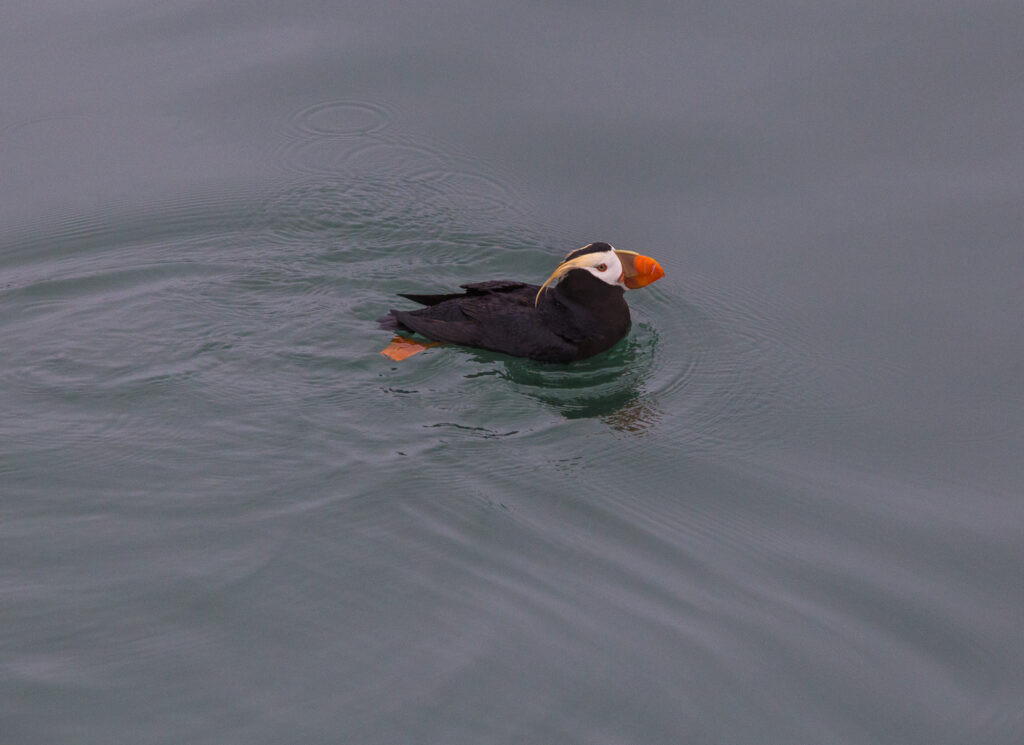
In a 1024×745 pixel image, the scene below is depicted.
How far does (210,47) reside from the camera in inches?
295

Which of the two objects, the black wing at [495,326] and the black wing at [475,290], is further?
the black wing at [475,290]

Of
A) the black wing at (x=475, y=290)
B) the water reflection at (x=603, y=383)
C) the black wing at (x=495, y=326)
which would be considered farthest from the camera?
the black wing at (x=475, y=290)

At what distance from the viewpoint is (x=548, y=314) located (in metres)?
5.76

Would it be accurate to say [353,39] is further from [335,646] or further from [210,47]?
[335,646]

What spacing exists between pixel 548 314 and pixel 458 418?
942 mm

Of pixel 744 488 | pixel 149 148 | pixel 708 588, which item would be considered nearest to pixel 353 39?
pixel 149 148

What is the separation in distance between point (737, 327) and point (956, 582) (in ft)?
6.96

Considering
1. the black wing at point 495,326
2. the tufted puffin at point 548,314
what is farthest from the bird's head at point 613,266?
the black wing at point 495,326

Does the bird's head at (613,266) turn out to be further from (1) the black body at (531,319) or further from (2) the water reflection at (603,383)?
(2) the water reflection at (603,383)

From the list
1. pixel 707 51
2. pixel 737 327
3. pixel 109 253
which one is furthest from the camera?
pixel 707 51

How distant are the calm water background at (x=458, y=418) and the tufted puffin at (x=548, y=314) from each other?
0.42 feet

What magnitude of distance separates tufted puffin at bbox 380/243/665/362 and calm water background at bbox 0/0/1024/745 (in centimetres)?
13

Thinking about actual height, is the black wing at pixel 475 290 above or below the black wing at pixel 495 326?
above

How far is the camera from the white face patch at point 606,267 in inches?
221
